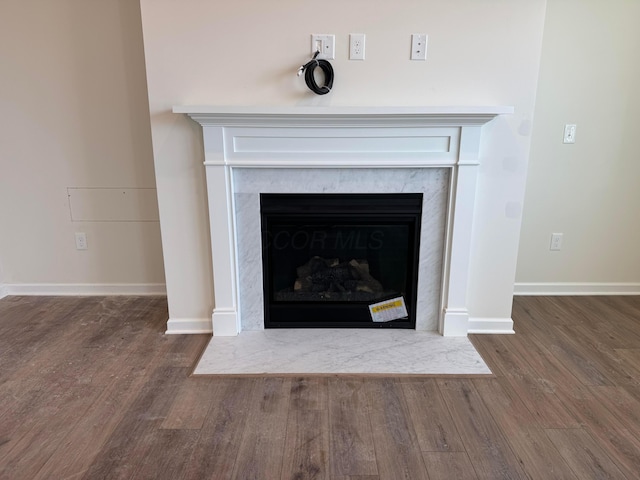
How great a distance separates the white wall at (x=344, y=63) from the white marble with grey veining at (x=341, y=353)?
2.60 feet

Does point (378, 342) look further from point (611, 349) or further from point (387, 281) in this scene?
point (611, 349)

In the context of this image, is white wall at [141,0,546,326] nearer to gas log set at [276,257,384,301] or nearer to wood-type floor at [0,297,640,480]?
gas log set at [276,257,384,301]

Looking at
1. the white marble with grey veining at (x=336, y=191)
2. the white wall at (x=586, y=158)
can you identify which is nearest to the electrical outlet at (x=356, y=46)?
the white marble with grey veining at (x=336, y=191)

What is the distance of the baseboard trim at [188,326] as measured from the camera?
7.83 feet

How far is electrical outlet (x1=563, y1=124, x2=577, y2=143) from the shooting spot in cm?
262

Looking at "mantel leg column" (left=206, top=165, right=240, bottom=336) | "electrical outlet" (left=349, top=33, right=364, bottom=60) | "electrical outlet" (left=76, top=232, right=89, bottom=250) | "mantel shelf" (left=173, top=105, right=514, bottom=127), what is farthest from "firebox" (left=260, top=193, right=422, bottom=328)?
"electrical outlet" (left=76, top=232, right=89, bottom=250)

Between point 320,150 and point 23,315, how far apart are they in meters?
2.15

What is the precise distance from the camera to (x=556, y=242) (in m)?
2.83

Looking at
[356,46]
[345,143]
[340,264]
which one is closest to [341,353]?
[340,264]

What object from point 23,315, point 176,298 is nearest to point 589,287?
point 176,298

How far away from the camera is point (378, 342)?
227cm

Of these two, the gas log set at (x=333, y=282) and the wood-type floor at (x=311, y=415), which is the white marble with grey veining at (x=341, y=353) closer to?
the wood-type floor at (x=311, y=415)

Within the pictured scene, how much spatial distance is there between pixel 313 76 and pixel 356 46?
0.25m

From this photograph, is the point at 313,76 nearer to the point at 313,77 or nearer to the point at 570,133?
the point at 313,77
